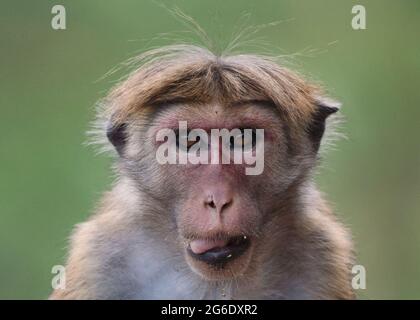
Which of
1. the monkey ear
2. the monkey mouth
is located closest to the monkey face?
the monkey mouth

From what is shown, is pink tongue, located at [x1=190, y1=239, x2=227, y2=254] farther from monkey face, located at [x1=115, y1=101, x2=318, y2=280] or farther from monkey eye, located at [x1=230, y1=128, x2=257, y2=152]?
monkey eye, located at [x1=230, y1=128, x2=257, y2=152]

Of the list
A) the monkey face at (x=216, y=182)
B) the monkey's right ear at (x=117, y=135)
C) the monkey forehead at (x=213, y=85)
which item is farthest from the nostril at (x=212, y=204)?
the monkey's right ear at (x=117, y=135)

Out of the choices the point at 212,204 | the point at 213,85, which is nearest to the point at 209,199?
the point at 212,204

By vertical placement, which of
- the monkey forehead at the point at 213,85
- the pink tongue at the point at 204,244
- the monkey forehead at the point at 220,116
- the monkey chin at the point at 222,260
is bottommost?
the monkey chin at the point at 222,260

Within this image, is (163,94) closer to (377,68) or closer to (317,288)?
(317,288)

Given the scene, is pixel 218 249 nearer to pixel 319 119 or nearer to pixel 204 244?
pixel 204 244

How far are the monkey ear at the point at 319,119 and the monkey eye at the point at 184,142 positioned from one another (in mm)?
644

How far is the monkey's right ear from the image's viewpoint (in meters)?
5.64

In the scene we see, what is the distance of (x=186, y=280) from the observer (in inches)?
222

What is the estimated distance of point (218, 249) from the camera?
5234 millimetres

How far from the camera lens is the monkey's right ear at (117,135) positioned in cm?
564

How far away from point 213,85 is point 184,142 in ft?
0.98

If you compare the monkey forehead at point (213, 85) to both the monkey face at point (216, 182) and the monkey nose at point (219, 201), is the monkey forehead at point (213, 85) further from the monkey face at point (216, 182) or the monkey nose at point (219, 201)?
the monkey nose at point (219, 201)
